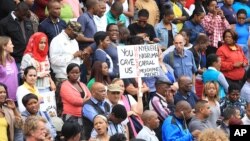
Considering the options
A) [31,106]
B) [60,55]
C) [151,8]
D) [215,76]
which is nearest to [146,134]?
[31,106]

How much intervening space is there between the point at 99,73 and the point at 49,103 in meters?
1.06

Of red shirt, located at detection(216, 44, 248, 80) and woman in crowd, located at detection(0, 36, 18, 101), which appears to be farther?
red shirt, located at detection(216, 44, 248, 80)

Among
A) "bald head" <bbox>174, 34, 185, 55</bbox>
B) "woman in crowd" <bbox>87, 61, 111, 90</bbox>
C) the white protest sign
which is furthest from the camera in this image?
"bald head" <bbox>174, 34, 185, 55</bbox>

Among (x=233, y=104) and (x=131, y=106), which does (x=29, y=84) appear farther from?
(x=233, y=104)

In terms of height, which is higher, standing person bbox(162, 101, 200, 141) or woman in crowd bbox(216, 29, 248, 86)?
woman in crowd bbox(216, 29, 248, 86)

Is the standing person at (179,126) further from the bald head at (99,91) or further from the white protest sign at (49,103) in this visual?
the white protest sign at (49,103)

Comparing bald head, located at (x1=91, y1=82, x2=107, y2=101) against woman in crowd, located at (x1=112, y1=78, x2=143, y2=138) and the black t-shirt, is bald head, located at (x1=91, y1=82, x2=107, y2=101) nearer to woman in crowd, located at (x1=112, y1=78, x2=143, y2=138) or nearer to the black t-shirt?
woman in crowd, located at (x1=112, y1=78, x2=143, y2=138)

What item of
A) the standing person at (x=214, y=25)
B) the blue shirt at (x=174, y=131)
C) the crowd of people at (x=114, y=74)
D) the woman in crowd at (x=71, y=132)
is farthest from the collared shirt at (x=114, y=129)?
the standing person at (x=214, y=25)

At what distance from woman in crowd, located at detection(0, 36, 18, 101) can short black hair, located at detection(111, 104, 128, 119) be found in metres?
1.96

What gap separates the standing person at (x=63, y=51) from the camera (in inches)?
589

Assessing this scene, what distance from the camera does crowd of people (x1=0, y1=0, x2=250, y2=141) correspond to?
42.4 feet

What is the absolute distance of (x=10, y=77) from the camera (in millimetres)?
14094

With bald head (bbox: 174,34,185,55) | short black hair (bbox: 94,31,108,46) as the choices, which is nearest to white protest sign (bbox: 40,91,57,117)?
short black hair (bbox: 94,31,108,46)

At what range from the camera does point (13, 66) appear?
1421 centimetres
